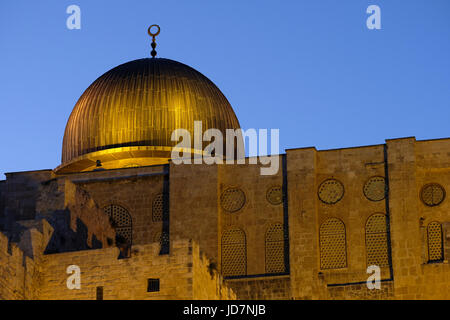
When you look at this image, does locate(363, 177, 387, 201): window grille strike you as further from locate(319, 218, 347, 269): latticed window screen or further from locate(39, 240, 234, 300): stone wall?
locate(39, 240, 234, 300): stone wall

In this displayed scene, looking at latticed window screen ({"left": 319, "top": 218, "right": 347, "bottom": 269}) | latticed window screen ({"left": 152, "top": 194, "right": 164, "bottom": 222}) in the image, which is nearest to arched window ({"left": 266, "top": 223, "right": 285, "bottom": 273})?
latticed window screen ({"left": 319, "top": 218, "right": 347, "bottom": 269})

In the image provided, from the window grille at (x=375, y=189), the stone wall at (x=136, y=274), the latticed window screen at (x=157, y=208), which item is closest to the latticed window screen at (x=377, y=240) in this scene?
the window grille at (x=375, y=189)

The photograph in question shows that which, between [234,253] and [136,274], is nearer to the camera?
[136,274]

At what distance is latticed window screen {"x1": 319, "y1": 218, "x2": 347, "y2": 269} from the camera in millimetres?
49969

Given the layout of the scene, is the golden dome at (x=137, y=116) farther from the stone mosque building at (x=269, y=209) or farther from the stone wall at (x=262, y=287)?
the stone wall at (x=262, y=287)

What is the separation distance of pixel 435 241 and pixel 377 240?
1.96m

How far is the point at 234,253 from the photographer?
2014 inches

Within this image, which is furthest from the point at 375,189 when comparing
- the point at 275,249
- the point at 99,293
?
the point at 99,293

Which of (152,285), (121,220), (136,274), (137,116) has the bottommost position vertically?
(152,285)

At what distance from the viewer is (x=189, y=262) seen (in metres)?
39.8

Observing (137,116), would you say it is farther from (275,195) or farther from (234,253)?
(234,253)

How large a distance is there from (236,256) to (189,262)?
11345mm

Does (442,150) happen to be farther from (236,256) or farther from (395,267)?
(236,256)
